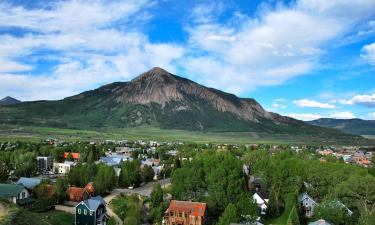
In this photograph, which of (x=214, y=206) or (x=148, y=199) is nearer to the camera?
(x=214, y=206)

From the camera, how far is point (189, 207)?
47.1 m

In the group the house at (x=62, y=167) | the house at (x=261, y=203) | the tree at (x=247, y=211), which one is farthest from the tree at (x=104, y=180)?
the house at (x=62, y=167)

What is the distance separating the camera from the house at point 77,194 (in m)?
55.4

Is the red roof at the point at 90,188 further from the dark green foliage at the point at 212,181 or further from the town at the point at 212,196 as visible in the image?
the dark green foliage at the point at 212,181

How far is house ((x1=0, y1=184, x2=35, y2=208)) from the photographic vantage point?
4897 centimetres

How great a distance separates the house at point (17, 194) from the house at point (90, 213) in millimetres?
7937

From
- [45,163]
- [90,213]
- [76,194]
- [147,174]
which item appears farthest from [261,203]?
[45,163]

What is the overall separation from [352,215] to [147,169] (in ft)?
134

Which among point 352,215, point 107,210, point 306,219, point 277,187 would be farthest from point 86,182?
point 352,215

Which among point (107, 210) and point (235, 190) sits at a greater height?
point (235, 190)

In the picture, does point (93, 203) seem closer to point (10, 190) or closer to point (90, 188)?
point (10, 190)

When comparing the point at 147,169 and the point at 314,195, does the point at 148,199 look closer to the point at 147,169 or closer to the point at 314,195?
the point at 147,169

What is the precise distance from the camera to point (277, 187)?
179ft

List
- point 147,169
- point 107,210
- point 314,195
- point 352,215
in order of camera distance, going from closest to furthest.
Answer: point 352,215, point 107,210, point 314,195, point 147,169
